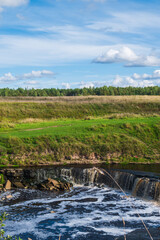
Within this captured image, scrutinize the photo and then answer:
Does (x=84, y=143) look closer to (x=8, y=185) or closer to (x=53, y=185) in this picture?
(x=53, y=185)

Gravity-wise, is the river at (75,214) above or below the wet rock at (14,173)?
below

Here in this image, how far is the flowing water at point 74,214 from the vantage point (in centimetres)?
1691

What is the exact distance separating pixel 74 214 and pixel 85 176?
9.18m

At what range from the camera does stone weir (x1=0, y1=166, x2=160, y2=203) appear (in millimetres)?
25938

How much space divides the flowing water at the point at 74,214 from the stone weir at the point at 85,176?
4.90ft

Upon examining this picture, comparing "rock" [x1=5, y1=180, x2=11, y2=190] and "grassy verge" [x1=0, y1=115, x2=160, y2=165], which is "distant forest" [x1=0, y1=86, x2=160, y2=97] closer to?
"grassy verge" [x1=0, y1=115, x2=160, y2=165]

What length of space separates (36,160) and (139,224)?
1893 centimetres

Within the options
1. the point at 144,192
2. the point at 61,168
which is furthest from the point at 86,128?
the point at 144,192

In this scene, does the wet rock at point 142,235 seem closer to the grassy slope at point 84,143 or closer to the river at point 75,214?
the river at point 75,214

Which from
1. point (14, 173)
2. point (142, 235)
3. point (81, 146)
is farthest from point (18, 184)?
point (142, 235)

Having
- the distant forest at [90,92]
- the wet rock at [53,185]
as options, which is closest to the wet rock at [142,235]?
the wet rock at [53,185]

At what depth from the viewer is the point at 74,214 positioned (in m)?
19.9

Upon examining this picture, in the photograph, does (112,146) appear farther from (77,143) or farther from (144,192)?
(144,192)

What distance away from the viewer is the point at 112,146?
37.3 meters
